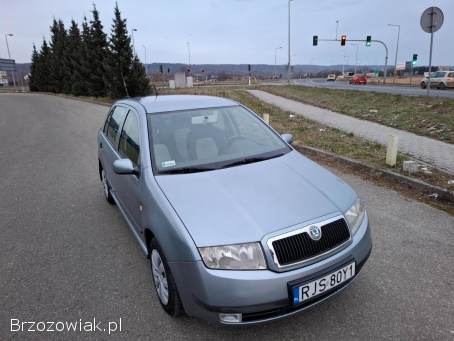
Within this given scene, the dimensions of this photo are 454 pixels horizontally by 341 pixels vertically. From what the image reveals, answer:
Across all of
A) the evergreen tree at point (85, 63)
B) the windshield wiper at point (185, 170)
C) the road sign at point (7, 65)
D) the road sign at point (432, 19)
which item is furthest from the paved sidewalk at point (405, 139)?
the road sign at point (7, 65)

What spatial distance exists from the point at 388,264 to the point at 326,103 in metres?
15.8

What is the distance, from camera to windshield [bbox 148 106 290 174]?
123 inches

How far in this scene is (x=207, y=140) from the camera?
342cm

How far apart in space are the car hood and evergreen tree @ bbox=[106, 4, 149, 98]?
22520 millimetres

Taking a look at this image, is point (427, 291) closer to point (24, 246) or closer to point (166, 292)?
point (166, 292)

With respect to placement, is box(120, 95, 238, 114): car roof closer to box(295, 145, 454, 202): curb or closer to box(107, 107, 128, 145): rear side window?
box(107, 107, 128, 145): rear side window

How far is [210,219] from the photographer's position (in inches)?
92.9

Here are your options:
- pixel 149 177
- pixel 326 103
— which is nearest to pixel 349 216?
pixel 149 177

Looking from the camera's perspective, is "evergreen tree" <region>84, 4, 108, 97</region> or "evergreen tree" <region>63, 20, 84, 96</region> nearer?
"evergreen tree" <region>84, 4, 108, 97</region>

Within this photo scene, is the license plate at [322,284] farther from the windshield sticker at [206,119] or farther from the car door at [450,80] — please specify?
the car door at [450,80]

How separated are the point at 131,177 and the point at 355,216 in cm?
208

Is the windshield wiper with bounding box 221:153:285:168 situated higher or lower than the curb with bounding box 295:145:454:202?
higher

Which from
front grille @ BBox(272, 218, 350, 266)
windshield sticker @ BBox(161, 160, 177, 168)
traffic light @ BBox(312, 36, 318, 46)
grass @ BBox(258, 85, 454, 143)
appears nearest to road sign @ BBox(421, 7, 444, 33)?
grass @ BBox(258, 85, 454, 143)

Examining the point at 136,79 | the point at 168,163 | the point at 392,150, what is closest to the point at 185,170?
the point at 168,163
